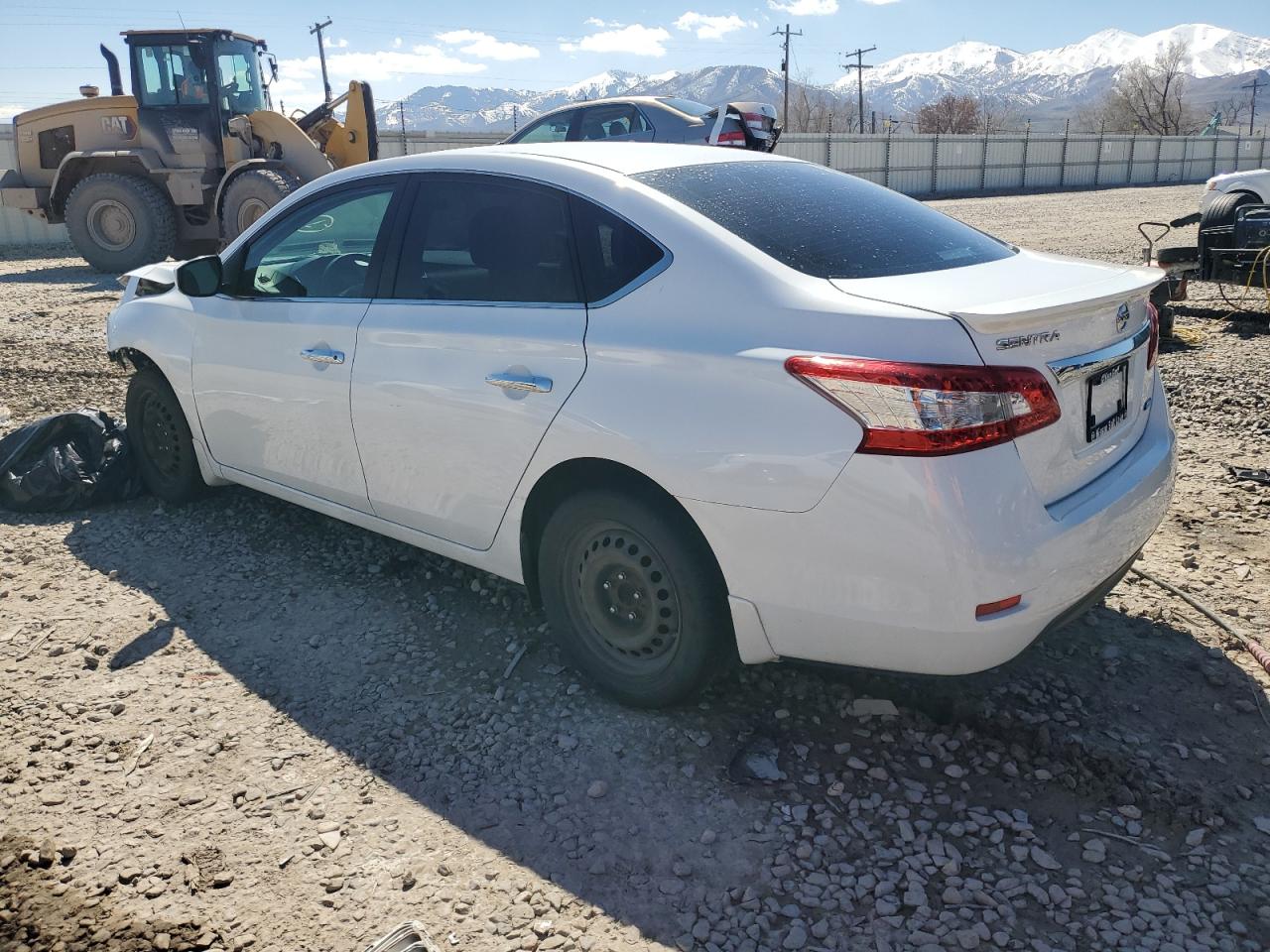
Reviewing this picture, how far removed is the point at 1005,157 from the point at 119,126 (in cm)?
3369

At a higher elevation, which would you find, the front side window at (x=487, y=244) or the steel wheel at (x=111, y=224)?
the front side window at (x=487, y=244)

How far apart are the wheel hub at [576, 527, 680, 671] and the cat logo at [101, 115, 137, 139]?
14121 mm

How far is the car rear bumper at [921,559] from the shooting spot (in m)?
2.35

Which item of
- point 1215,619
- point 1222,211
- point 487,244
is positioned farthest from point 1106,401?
point 1222,211

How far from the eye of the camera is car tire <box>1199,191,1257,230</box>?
924 cm

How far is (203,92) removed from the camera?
517 inches

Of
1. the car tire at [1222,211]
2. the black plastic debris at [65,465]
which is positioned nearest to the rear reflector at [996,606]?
A: the black plastic debris at [65,465]

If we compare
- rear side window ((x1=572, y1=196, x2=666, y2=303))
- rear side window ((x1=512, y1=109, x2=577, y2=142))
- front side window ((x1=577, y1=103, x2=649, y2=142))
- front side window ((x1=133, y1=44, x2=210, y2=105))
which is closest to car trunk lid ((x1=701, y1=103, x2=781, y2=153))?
front side window ((x1=577, y1=103, x2=649, y2=142))

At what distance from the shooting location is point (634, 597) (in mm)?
3016

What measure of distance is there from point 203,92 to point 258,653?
469 inches

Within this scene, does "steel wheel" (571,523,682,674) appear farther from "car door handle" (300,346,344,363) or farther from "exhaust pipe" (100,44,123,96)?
"exhaust pipe" (100,44,123,96)

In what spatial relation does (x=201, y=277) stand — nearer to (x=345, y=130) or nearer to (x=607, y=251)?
(x=607, y=251)

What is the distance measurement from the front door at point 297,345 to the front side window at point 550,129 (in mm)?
9843

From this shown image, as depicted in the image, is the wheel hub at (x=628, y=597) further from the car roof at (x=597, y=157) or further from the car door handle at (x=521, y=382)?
the car roof at (x=597, y=157)
